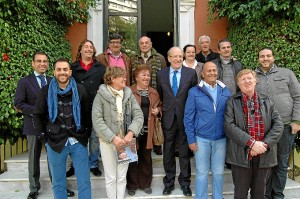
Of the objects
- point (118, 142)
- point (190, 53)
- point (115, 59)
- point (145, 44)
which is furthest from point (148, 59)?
point (118, 142)

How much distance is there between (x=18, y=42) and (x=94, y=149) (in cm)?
219

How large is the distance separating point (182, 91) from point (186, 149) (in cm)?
79

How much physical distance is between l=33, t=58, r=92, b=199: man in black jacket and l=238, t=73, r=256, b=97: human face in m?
1.92

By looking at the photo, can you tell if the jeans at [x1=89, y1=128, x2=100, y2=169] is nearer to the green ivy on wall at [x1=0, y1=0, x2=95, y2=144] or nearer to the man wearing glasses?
the man wearing glasses

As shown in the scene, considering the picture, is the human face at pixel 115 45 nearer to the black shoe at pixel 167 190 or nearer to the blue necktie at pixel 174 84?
the blue necktie at pixel 174 84

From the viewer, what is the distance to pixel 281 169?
13.5 feet

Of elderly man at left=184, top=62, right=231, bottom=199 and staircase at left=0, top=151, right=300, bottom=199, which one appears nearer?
elderly man at left=184, top=62, right=231, bottom=199

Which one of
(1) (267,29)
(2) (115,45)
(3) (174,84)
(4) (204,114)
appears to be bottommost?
(4) (204,114)

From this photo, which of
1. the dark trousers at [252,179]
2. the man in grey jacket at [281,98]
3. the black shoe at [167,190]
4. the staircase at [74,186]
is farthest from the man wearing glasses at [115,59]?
the dark trousers at [252,179]

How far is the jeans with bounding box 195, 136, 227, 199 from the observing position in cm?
383

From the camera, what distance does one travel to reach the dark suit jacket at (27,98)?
3960 mm

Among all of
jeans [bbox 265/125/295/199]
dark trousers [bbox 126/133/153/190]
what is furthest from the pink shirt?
jeans [bbox 265/125/295/199]

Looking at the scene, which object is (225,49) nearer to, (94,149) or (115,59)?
(115,59)

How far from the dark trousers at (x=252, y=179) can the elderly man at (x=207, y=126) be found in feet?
1.07
